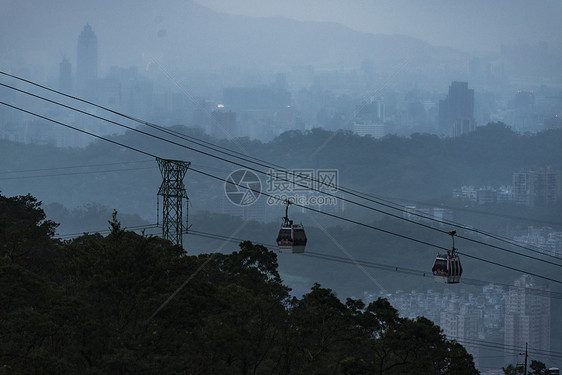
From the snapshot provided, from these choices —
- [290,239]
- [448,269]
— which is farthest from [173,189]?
[448,269]

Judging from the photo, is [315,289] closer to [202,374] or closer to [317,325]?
[317,325]

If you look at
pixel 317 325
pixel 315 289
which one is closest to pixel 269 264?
pixel 315 289

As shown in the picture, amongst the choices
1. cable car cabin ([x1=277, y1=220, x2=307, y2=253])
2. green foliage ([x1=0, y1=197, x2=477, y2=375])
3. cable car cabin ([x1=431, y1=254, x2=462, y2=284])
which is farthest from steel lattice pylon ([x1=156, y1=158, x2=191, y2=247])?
cable car cabin ([x1=431, y1=254, x2=462, y2=284])

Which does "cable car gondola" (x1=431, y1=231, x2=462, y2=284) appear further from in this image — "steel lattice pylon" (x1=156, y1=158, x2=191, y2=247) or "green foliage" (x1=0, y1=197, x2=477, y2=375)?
"steel lattice pylon" (x1=156, y1=158, x2=191, y2=247)

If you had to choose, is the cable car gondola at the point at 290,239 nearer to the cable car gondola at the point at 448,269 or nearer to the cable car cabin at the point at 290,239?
the cable car cabin at the point at 290,239

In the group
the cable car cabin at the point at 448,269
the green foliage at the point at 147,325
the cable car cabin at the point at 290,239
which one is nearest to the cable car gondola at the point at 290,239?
the cable car cabin at the point at 290,239

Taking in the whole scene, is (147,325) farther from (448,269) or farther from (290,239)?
(448,269)
